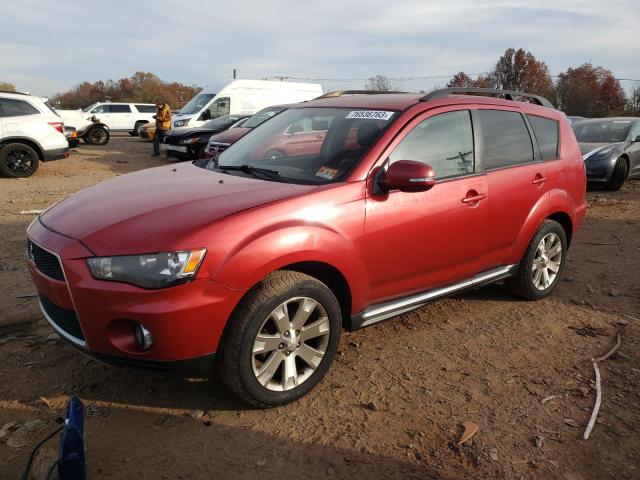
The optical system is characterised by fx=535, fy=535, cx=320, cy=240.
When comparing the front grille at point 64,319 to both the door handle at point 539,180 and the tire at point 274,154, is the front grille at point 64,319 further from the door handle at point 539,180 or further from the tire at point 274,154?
the door handle at point 539,180

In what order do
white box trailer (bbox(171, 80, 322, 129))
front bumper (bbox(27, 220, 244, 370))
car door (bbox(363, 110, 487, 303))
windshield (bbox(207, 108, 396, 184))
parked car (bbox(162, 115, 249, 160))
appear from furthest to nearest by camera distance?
white box trailer (bbox(171, 80, 322, 129))
parked car (bbox(162, 115, 249, 160))
windshield (bbox(207, 108, 396, 184))
car door (bbox(363, 110, 487, 303))
front bumper (bbox(27, 220, 244, 370))

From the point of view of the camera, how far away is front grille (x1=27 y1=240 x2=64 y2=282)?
2.70 m

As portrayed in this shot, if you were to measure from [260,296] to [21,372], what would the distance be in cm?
168

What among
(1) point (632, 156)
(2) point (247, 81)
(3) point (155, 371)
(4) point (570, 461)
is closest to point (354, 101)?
(3) point (155, 371)

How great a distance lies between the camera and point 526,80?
2276 inches

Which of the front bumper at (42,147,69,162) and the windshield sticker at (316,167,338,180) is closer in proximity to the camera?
the windshield sticker at (316,167,338,180)

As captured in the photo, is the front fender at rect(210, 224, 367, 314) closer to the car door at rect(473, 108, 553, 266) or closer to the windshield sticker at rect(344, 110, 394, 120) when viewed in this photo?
the windshield sticker at rect(344, 110, 394, 120)

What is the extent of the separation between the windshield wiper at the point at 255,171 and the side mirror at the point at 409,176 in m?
0.68

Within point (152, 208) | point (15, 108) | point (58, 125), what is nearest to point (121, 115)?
point (58, 125)

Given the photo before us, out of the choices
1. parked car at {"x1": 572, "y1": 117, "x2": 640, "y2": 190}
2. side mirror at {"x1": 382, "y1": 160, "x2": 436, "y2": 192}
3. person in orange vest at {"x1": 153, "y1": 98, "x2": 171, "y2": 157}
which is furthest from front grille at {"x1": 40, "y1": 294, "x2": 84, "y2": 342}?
person in orange vest at {"x1": 153, "y1": 98, "x2": 171, "y2": 157}

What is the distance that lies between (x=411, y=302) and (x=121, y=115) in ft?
83.5

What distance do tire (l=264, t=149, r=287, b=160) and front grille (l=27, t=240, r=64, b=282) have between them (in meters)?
1.61

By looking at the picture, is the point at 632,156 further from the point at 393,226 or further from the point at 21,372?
the point at 21,372

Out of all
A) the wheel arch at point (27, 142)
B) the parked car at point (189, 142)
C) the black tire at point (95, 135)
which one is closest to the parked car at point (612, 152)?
the parked car at point (189, 142)
